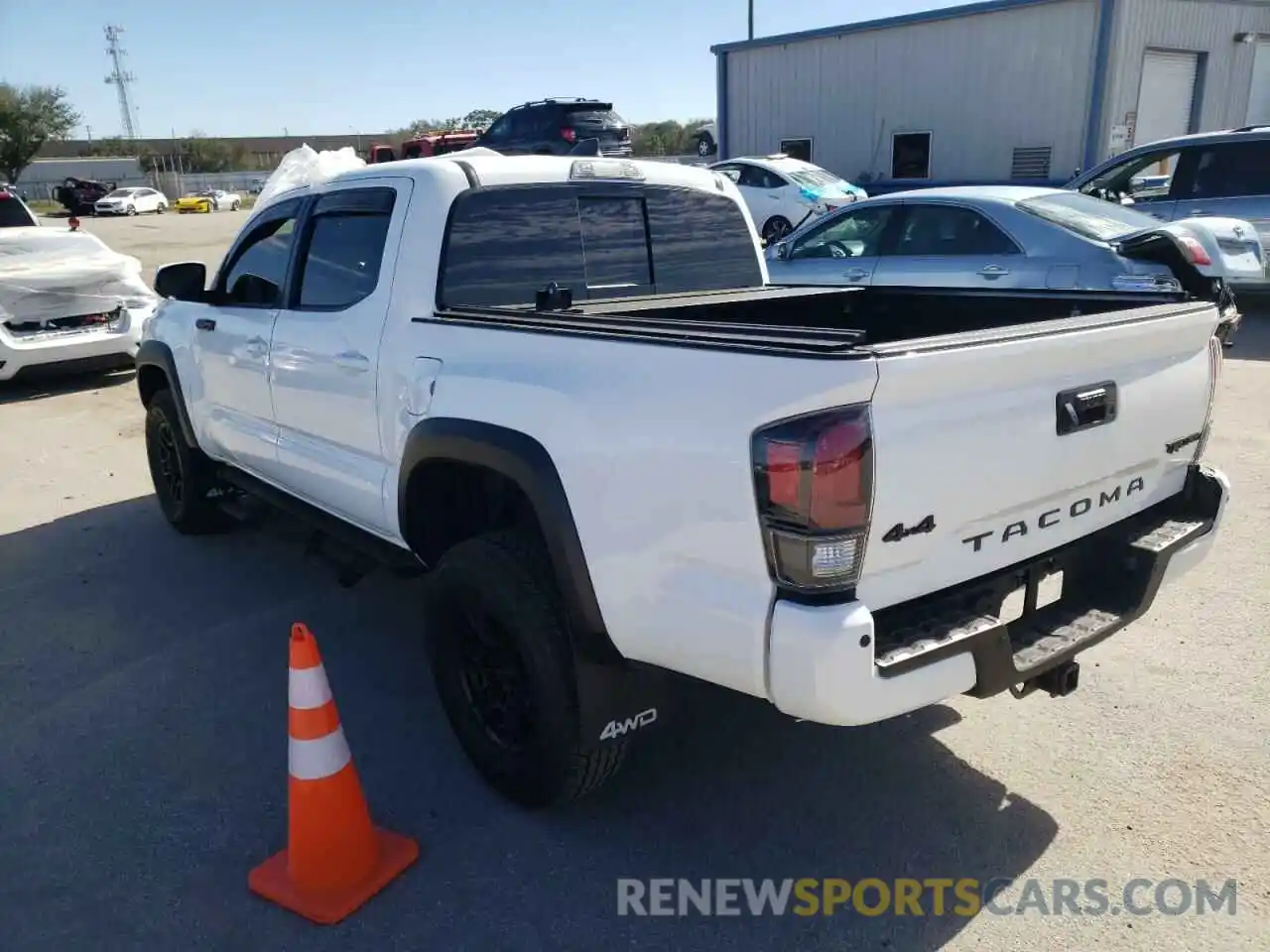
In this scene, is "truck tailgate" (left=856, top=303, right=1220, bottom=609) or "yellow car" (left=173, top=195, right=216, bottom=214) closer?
"truck tailgate" (left=856, top=303, right=1220, bottom=609)

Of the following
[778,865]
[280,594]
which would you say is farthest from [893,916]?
[280,594]

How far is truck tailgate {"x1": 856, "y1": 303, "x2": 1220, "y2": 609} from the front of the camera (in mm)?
2162

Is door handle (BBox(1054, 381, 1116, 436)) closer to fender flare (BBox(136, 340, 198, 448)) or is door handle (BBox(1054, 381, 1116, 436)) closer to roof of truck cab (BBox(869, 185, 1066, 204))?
fender flare (BBox(136, 340, 198, 448))

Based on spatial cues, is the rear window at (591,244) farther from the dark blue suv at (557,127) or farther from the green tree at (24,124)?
the green tree at (24,124)

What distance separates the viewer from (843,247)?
8.66 metres

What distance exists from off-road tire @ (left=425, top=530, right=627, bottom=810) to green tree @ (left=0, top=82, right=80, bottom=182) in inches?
2841

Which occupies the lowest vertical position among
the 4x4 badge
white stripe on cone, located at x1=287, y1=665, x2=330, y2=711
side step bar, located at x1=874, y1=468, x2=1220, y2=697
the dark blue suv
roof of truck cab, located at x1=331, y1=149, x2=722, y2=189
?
white stripe on cone, located at x1=287, y1=665, x2=330, y2=711

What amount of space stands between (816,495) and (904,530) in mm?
264

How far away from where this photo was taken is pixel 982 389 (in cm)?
226

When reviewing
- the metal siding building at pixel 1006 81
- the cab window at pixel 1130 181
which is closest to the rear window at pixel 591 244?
the cab window at pixel 1130 181

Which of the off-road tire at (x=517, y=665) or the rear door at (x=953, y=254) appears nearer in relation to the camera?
the off-road tire at (x=517, y=665)

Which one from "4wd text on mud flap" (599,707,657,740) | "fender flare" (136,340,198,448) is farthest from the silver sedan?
"4wd text on mud flap" (599,707,657,740)

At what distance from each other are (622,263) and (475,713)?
1.84 meters

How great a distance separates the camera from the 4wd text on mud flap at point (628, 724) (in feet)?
8.96
